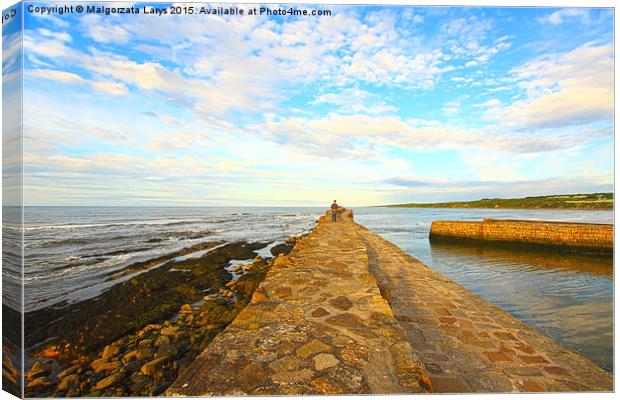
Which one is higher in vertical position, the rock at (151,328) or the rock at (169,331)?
the rock at (169,331)

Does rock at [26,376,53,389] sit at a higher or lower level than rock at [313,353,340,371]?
lower

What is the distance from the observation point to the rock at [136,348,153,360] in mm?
4348

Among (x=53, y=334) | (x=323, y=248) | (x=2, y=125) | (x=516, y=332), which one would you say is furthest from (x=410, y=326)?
(x=53, y=334)

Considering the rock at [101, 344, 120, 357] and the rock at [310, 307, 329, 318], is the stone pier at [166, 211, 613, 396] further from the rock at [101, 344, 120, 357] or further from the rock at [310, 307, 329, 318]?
the rock at [101, 344, 120, 357]

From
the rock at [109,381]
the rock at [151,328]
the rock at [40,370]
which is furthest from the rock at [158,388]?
the rock at [151,328]

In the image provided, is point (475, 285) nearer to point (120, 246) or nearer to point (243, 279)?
point (243, 279)

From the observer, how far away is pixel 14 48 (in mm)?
2977

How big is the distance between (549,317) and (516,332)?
2.25 m

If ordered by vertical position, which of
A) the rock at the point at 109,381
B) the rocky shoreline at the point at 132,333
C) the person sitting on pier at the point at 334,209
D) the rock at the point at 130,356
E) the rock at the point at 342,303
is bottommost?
the rocky shoreline at the point at 132,333

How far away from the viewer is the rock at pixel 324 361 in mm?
2328

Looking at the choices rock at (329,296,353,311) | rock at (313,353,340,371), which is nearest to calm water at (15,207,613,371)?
rock at (313,353,340,371)

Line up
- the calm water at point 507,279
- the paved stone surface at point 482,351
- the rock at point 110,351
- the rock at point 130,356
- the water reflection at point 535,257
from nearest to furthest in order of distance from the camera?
the paved stone surface at point 482,351 → the rock at point 130,356 → the rock at point 110,351 → the calm water at point 507,279 → the water reflection at point 535,257

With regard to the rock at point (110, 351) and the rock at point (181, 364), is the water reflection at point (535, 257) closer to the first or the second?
the rock at point (181, 364)

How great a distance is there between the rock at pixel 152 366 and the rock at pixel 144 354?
29 centimetres
